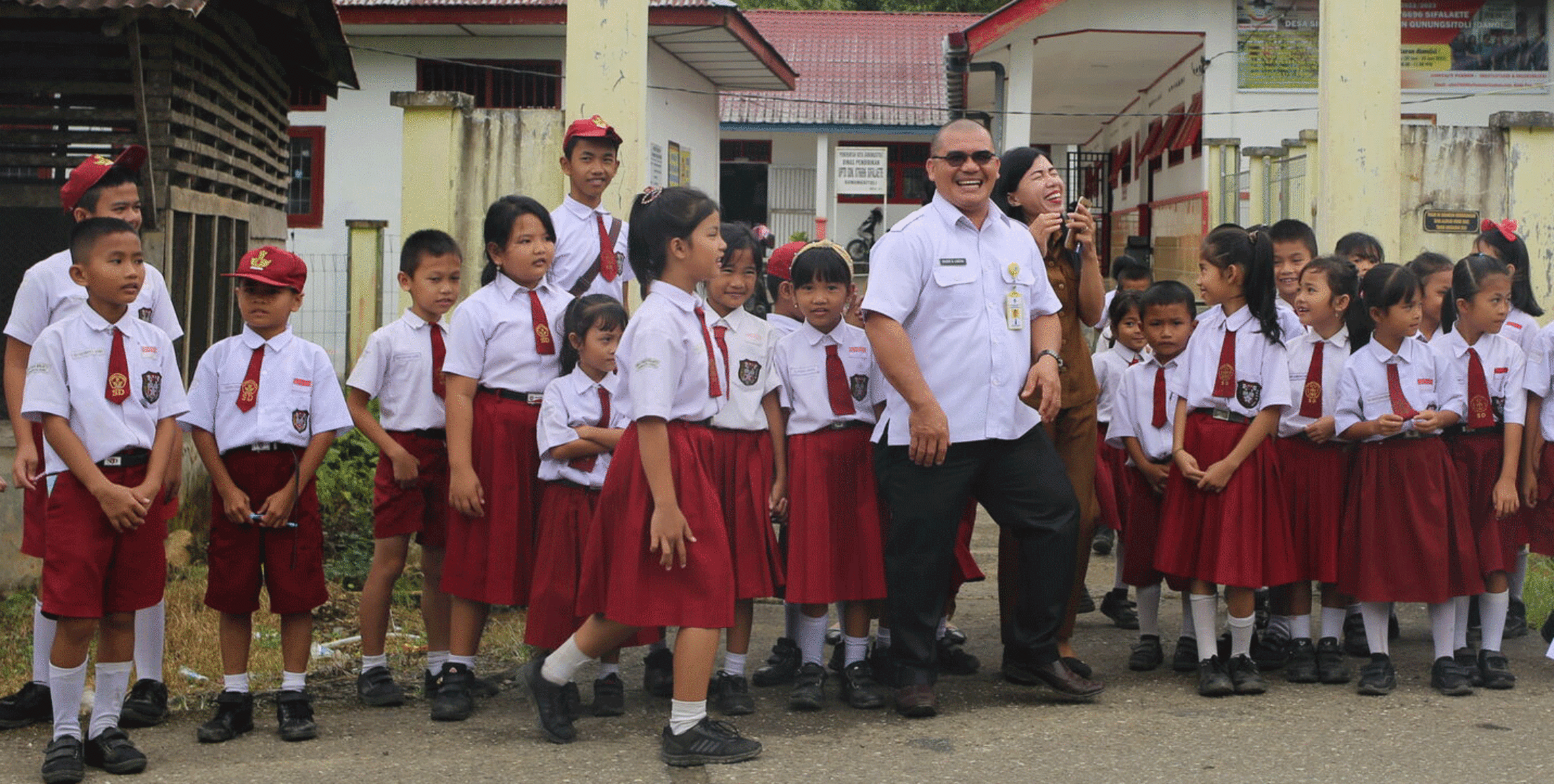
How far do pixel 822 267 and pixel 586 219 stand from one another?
1.20 metres

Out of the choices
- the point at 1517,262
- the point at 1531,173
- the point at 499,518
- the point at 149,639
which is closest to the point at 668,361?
the point at 499,518

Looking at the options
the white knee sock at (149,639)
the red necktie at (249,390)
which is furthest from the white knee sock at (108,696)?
the red necktie at (249,390)

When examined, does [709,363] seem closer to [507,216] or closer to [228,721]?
[507,216]

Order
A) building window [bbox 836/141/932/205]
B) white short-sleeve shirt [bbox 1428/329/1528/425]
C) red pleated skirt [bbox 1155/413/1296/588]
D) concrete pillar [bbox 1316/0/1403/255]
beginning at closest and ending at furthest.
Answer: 1. red pleated skirt [bbox 1155/413/1296/588]
2. white short-sleeve shirt [bbox 1428/329/1528/425]
3. concrete pillar [bbox 1316/0/1403/255]
4. building window [bbox 836/141/932/205]

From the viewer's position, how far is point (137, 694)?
16.0ft

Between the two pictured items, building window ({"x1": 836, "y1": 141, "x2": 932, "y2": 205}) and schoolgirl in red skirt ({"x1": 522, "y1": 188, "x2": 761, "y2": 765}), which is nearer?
schoolgirl in red skirt ({"x1": 522, "y1": 188, "x2": 761, "y2": 765})

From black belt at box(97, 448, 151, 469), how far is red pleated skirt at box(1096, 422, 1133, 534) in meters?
3.36

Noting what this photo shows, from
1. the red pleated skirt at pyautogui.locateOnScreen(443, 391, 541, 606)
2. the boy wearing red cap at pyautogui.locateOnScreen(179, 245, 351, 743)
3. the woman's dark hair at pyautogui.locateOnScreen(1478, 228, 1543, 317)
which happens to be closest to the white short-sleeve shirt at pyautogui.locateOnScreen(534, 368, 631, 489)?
the red pleated skirt at pyautogui.locateOnScreen(443, 391, 541, 606)

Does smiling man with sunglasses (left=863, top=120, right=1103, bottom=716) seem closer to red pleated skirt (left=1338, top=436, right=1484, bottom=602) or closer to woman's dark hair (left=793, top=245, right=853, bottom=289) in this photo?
woman's dark hair (left=793, top=245, right=853, bottom=289)

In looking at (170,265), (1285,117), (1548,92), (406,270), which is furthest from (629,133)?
(1548,92)

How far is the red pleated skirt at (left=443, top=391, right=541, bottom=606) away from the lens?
505 centimetres

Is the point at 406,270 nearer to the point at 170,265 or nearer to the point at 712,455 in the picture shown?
the point at 712,455

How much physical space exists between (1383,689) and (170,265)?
5678 mm

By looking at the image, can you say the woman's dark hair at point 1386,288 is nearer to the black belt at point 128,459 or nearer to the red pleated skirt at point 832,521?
the red pleated skirt at point 832,521
